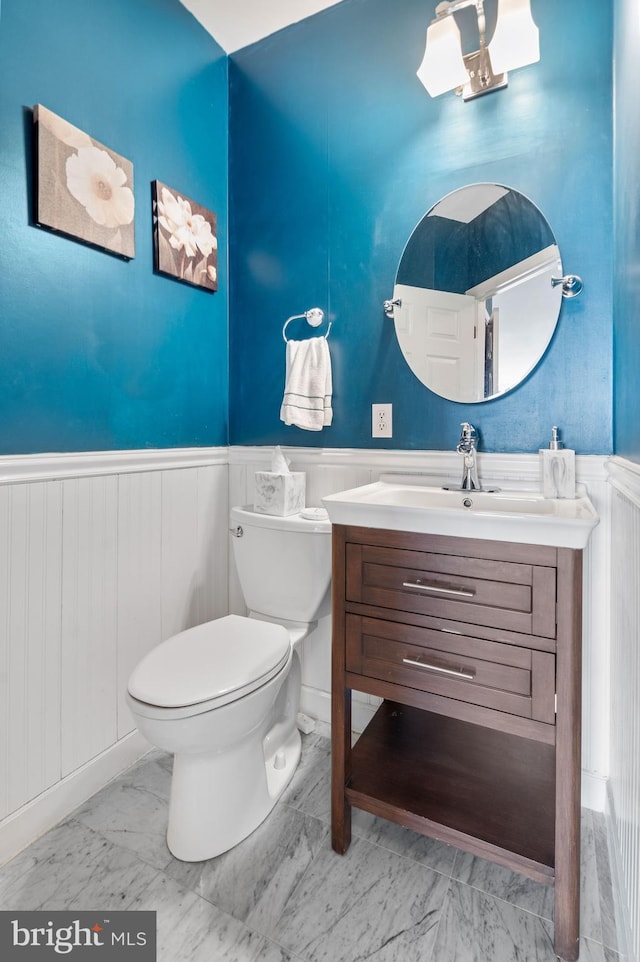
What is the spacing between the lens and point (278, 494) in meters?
1.58

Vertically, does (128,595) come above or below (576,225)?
below

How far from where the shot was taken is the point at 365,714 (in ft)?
5.43

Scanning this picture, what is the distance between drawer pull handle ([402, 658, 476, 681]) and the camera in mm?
1035

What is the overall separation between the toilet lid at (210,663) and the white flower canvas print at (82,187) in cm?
118

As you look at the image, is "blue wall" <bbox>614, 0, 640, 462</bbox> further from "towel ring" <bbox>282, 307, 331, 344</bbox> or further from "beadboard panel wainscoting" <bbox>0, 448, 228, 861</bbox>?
"beadboard panel wainscoting" <bbox>0, 448, 228, 861</bbox>

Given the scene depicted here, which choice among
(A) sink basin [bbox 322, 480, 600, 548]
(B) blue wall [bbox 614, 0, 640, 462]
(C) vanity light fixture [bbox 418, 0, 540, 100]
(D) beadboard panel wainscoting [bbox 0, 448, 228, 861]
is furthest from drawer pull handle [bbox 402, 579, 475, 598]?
(C) vanity light fixture [bbox 418, 0, 540, 100]

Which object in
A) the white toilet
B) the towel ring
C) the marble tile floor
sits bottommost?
the marble tile floor

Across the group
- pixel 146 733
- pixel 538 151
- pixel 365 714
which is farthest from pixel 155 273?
pixel 365 714

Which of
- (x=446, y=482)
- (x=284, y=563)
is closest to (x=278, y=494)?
(x=284, y=563)

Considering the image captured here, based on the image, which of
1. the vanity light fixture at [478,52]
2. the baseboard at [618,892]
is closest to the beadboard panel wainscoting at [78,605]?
the baseboard at [618,892]

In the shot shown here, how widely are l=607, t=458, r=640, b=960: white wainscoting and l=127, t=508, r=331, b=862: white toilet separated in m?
0.76

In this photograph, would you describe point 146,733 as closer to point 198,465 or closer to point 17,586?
point 17,586

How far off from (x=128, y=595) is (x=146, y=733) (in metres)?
0.54

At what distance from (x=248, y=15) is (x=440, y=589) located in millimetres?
2136
